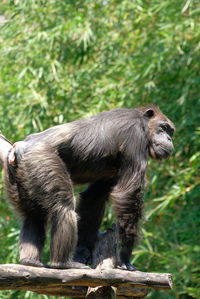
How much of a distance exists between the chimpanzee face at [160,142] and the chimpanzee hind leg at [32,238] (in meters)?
1.35

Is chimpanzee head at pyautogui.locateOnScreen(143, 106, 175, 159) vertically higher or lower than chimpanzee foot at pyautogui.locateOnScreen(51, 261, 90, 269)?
higher

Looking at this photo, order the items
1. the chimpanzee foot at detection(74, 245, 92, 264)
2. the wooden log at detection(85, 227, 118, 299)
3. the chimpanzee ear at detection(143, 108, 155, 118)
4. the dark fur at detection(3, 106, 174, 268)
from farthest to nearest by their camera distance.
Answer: the chimpanzee ear at detection(143, 108, 155, 118) → the chimpanzee foot at detection(74, 245, 92, 264) → the dark fur at detection(3, 106, 174, 268) → the wooden log at detection(85, 227, 118, 299)

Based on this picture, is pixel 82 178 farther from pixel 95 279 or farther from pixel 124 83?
pixel 124 83

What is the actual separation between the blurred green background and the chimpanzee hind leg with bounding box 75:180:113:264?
10.1ft

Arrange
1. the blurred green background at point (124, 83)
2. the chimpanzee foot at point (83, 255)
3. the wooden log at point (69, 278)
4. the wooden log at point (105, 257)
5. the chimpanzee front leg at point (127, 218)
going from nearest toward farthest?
the wooden log at point (69, 278)
the wooden log at point (105, 257)
the chimpanzee front leg at point (127, 218)
the chimpanzee foot at point (83, 255)
the blurred green background at point (124, 83)

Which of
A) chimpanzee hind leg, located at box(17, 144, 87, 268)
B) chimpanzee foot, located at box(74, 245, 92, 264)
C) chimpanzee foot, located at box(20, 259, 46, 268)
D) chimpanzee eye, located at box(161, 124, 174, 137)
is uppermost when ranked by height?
chimpanzee eye, located at box(161, 124, 174, 137)

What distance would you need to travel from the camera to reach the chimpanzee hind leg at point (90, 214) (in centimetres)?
723

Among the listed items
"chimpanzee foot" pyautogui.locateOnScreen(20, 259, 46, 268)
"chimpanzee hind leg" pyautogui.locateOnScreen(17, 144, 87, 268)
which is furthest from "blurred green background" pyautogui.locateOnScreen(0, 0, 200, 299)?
"chimpanzee foot" pyautogui.locateOnScreen(20, 259, 46, 268)

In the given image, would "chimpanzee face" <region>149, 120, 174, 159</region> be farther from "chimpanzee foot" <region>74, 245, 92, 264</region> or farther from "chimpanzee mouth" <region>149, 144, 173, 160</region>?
"chimpanzee foot" <region>74, 245, 92, 264</region>

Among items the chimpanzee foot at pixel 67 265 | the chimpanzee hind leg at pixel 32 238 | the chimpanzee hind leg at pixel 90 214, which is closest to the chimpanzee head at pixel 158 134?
the chimpanzee hind leg at pixel 90 214

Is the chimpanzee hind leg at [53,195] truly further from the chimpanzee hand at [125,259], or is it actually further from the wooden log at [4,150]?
the chimpanzee hand at [125,259]

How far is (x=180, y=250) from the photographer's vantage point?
1083 centimetres

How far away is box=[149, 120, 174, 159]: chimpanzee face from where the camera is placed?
7477mm

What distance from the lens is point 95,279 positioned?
246 inches
